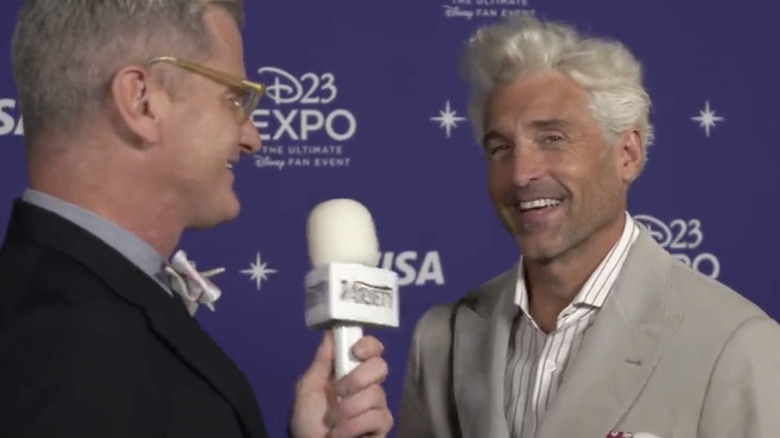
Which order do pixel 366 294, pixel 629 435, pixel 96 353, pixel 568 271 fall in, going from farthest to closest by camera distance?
pixel 568 271 < pixel 629 435 < pixel 366 294 < pixel 96 353

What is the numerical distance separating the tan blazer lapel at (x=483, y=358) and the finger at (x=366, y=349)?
72 centimetres

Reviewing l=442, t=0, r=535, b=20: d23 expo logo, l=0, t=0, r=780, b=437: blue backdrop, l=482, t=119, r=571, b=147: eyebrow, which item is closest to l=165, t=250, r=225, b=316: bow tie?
l=482, t=119, r=571, b=147: eyebrow

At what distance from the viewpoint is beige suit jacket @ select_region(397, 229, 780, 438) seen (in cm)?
208

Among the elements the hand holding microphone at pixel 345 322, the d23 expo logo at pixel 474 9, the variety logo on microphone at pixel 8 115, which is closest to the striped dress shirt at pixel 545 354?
the hand holding microphone at pixel 345 322

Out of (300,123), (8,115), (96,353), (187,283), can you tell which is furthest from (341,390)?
(8,115)

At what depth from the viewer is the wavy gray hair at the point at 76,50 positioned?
1.49m

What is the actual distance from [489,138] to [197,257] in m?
1.03

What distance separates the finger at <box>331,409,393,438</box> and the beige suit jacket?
69 cm

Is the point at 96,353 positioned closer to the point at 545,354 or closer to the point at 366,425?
the point at 366,425

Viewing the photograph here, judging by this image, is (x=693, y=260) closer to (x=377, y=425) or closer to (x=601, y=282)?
(x=601, y=282)

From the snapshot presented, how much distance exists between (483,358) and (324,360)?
753 mm

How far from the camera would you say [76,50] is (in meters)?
1.50

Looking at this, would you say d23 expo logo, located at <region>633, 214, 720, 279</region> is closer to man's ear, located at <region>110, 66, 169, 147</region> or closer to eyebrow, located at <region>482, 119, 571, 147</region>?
eyebrow, located at <region>482, 119, 571, 147</region>

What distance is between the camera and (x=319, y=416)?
66.3 inches
